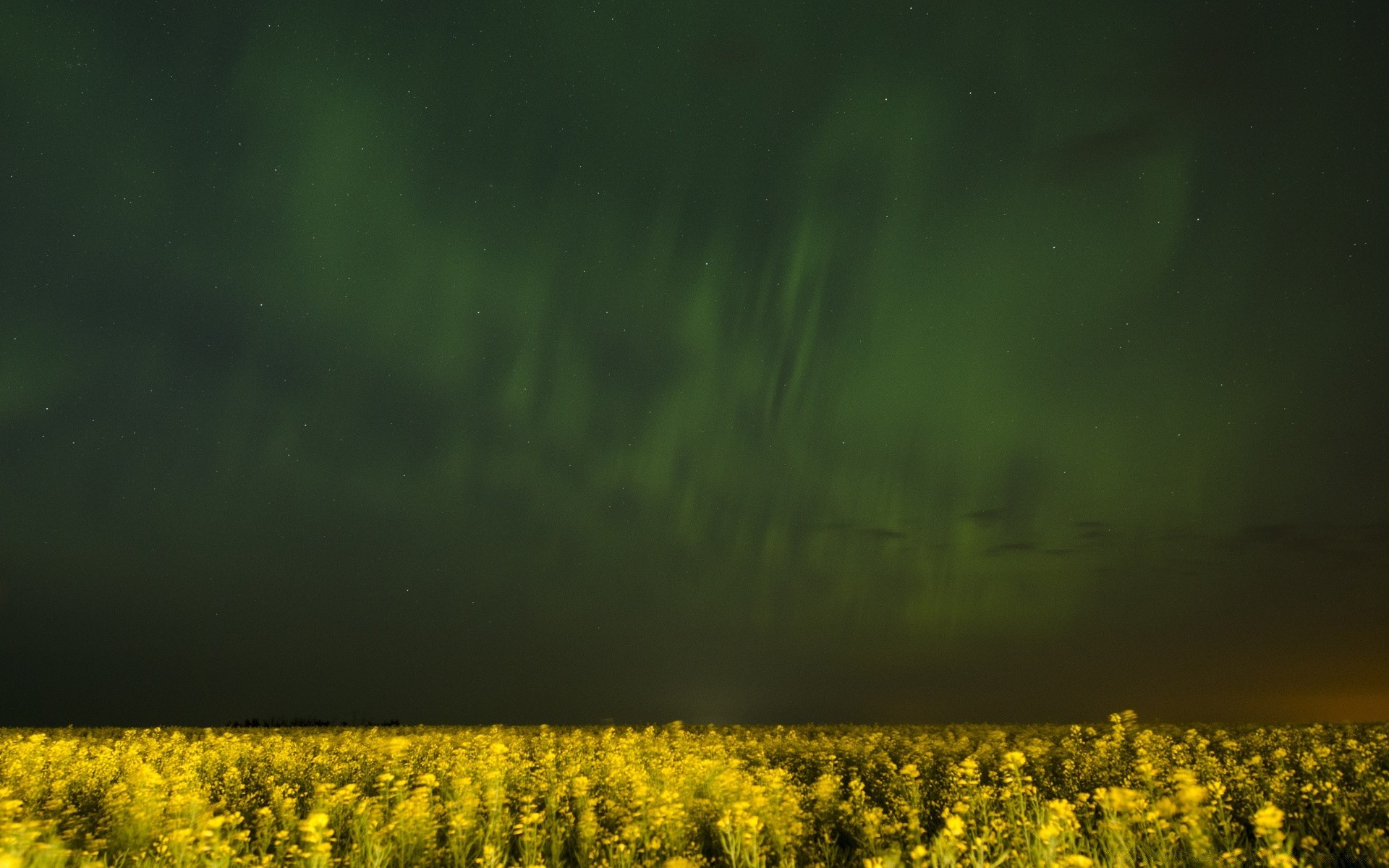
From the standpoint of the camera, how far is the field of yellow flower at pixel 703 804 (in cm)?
688

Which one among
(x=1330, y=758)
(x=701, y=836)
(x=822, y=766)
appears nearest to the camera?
(x=701, y=836)

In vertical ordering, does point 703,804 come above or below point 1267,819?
below

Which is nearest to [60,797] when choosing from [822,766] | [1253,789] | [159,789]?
[159,789]

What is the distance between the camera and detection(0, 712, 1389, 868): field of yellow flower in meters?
6.88

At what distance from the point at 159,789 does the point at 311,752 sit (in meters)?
5.78

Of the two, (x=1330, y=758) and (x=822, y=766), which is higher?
(x=1330, y=758)

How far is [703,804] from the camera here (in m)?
9.54

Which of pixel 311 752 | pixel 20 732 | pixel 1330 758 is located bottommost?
pixel 20 732

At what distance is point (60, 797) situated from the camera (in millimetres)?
12070

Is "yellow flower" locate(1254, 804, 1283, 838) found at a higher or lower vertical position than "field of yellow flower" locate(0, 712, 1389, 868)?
higher

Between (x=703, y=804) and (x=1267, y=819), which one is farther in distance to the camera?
(x=703, y=804)

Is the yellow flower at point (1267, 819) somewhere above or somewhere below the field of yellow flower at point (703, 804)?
above

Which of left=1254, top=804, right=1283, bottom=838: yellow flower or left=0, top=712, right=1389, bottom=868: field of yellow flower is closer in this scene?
left=1254, top=804, right=1283, bottom=838: yellow flower

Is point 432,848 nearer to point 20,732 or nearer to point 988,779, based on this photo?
point 988,779
